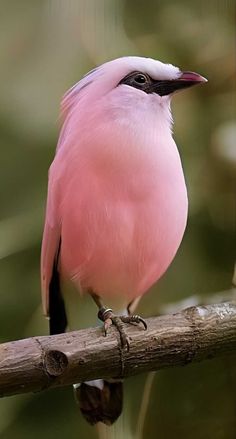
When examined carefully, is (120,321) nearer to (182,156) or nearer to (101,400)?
(101,400)

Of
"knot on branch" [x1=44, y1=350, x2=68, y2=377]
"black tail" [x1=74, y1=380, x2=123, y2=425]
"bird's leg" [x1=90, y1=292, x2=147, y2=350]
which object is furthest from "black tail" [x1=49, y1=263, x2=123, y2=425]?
"knot on branch" [x1=44, y1=350, x2=68, y2=377]

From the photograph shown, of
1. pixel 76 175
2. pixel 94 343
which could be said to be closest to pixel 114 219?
pixel 76 175

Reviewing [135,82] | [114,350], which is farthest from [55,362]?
[135,82]

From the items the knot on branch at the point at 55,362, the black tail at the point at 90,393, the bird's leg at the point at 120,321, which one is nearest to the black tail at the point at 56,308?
the black tail at the point at 90,393

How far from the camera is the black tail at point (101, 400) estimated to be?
3.22ft

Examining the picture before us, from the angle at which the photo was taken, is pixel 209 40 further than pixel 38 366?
Yes

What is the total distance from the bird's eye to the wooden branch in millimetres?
302

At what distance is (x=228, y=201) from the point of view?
3.80ft

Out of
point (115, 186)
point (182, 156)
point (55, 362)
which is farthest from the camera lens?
point (182, 156)

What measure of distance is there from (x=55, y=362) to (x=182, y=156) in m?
0.48

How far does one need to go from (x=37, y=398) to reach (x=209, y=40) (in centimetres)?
61

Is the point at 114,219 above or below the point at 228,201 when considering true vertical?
above

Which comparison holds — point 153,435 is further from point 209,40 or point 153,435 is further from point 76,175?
point 209,40

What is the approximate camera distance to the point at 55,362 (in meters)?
0.74
